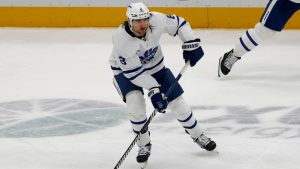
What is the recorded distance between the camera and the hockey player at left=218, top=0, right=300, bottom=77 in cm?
485

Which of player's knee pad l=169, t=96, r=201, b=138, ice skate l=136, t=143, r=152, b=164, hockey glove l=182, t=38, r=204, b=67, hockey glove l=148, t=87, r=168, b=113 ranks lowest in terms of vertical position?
ice skate l=136, t=143, r=152, b=164

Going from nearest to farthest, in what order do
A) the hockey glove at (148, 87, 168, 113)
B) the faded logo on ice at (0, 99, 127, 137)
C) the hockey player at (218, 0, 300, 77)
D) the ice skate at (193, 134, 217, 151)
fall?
the hockey glove at (148, 87, 168, 113) < the ice skate at (193, 134, 217, 151) < the faded logo on ice at (0, 99, 127, 137) < the hockey player at (218, 0, 300, 77)

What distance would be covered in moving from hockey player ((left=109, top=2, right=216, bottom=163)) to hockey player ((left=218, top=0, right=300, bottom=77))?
1.42 metres

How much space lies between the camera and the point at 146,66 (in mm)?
3631

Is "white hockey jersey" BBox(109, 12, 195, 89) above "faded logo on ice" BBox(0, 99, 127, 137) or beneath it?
above

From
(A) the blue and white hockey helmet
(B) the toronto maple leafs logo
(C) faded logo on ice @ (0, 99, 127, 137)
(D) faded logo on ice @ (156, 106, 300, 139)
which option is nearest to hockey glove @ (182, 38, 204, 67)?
(B) the toronto maple leafs logo

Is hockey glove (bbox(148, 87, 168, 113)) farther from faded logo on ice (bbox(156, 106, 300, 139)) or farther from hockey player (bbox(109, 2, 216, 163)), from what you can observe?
faded logo on ice (bbox(156, 106, 300, 139))

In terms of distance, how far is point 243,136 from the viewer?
13.0ft

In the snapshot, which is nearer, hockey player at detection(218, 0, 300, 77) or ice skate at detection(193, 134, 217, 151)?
ice skate at detection(193, 134, 217, 151)

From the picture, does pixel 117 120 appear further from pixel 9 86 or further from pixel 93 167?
pixel 9 86

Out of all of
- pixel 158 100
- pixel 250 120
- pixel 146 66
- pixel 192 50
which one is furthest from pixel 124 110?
pixel 158 100

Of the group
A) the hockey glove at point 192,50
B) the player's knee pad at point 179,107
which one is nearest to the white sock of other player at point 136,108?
the player's knee pad at point 179,107

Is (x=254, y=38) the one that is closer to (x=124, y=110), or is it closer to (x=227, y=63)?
(x=227, y=63)

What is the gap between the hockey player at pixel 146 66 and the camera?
134 inches
